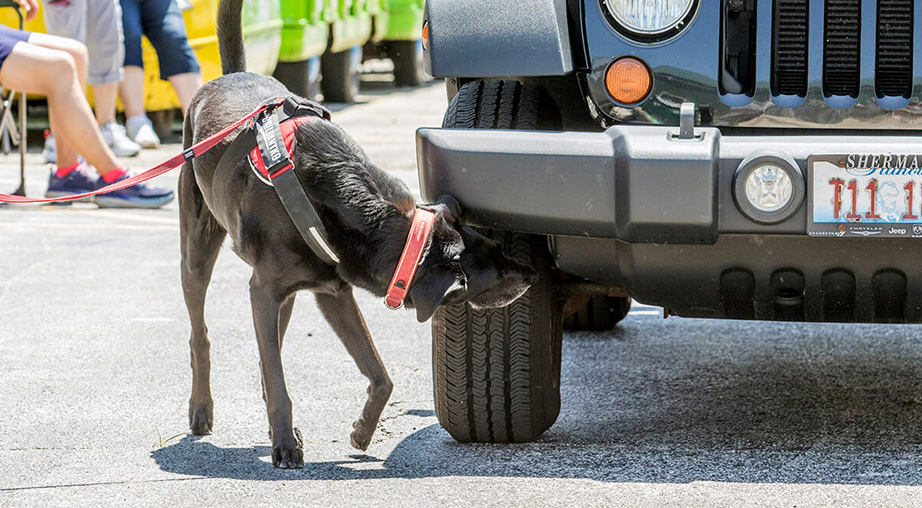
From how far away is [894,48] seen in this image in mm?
3094

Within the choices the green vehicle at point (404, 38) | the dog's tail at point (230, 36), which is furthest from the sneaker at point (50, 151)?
the green vehicle at point (404, 38)

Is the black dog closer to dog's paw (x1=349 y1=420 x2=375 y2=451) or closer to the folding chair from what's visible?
dog's paw (x1=349 y1=420 x2=375 y2=451)

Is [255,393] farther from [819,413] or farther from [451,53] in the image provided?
[819,413]

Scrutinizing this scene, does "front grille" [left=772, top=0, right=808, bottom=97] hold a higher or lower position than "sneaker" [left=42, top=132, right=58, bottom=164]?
higher

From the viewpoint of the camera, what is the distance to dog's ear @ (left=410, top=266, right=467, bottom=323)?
3.22 m

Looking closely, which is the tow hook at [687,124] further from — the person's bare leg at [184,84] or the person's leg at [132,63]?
the person's leg at [132,63]

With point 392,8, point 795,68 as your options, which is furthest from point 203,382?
point 392,8

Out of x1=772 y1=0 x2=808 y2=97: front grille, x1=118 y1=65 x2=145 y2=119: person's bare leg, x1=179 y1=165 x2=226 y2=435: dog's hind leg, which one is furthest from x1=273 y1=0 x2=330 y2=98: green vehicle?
x1=772 y1=0 x2=808 y2=97: front grille

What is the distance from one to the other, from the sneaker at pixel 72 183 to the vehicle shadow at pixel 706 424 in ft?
13.0

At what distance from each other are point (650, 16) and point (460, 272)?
79 centimetres

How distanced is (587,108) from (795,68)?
0.53 m

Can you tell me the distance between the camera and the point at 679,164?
2.90 metres

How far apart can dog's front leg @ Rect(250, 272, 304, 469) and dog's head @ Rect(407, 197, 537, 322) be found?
1.41 feet

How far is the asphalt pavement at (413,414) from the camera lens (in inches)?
125
